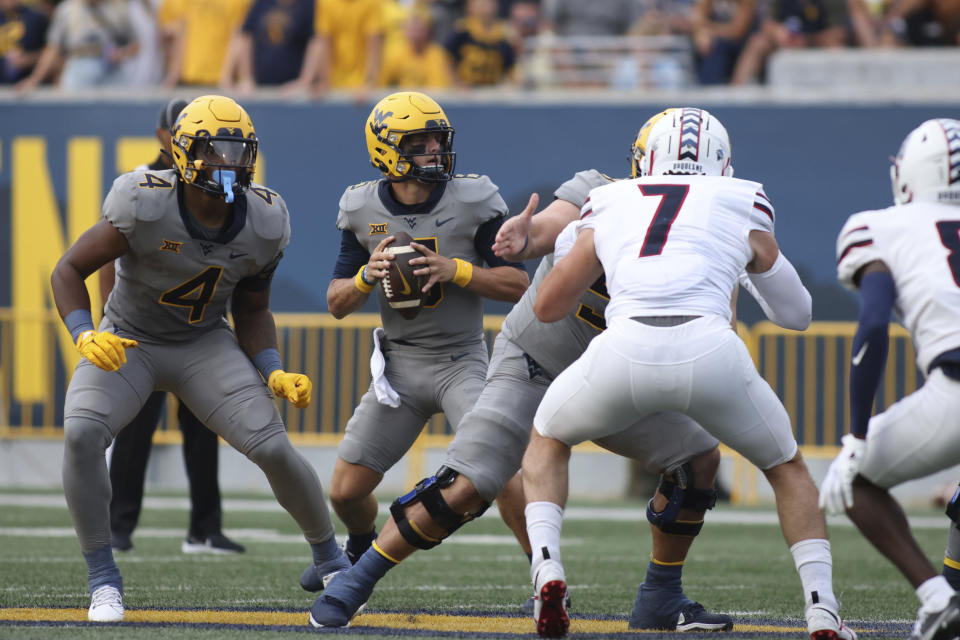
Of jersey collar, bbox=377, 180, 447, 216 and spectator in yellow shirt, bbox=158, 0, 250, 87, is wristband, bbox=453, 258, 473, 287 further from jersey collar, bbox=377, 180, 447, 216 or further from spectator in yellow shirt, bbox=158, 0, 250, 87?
spectator in yellow shirt, bbox=158, 0, 250, 87

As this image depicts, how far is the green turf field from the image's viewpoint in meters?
4.68

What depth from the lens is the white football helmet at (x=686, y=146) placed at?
4.45 meters

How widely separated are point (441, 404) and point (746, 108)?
7.21 meters

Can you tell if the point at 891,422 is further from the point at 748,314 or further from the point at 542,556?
the point at 748,314

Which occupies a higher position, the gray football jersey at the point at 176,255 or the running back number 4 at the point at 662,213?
the running back number 4 at the point at 662,213

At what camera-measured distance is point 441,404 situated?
5.21 m

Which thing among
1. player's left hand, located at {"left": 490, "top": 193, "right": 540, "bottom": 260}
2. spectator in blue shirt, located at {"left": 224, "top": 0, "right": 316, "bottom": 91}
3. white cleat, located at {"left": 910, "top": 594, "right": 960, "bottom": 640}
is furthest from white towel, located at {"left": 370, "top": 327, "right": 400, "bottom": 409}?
spectator in blue shirt, located at {"left": 224, "top": 0, "right": 316, "bottom": 91}

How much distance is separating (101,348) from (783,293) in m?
2.34

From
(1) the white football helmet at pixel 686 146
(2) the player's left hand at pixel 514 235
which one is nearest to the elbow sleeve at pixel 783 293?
(1) the white football helmet at pixel 686 146

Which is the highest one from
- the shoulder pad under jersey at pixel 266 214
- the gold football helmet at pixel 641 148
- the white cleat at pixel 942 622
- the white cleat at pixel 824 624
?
the gold football helmet at pixel 641 148

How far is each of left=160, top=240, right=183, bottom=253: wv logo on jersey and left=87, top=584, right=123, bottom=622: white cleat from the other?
123 centimetres

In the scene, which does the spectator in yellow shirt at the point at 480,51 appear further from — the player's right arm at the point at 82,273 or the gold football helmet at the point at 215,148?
the player's right arm at the point at 82,273

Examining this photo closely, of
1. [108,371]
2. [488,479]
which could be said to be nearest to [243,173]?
[108,371]

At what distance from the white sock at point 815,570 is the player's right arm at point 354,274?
1767 mm
